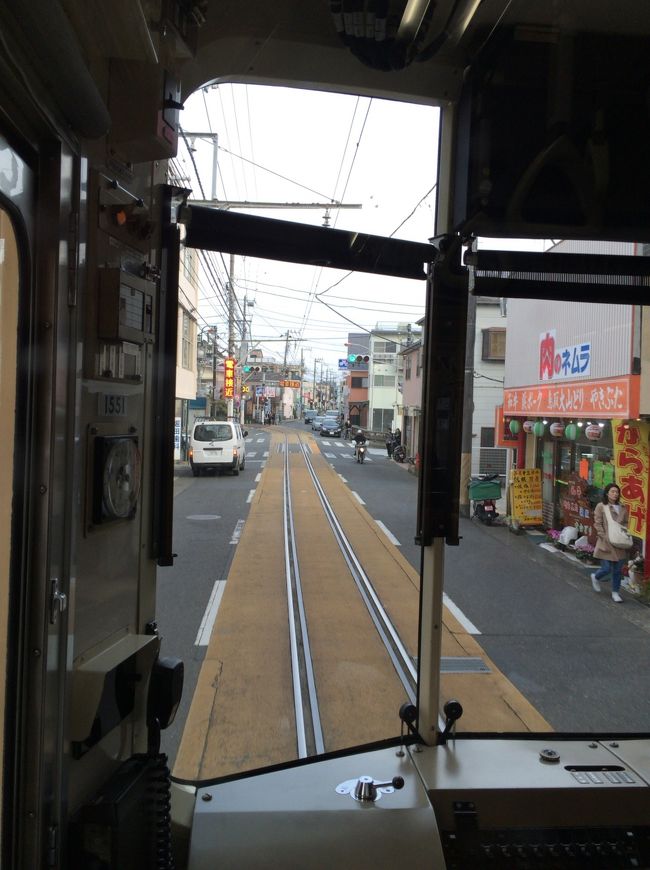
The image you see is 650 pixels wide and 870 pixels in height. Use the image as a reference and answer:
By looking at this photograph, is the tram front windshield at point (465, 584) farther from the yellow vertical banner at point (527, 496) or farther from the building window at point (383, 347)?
the building window at point (383, 347)

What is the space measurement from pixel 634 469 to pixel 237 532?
5.18m

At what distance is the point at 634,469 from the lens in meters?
7.41

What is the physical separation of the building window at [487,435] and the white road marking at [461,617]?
38.7ft

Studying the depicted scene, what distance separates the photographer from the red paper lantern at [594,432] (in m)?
8.22

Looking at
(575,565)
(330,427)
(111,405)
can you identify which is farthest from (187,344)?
(330,427)

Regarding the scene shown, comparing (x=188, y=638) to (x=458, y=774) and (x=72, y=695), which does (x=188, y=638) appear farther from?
(x=72, y=695)

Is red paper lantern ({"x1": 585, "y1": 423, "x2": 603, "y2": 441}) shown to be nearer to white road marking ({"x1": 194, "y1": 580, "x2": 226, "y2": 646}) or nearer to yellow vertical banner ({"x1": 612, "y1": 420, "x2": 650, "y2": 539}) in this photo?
yellow vertical banner ({"x1": 612, "y1": 420, "x2": 650, "y2": 539})

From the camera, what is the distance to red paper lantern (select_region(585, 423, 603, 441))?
822 cm

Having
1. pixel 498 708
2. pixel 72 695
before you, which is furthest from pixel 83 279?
pixel 498 708

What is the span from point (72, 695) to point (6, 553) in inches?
14.3

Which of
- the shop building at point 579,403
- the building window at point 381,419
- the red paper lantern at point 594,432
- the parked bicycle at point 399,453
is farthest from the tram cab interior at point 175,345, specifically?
the building window at point 381,419

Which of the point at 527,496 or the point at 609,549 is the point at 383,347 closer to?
the point at 527,496

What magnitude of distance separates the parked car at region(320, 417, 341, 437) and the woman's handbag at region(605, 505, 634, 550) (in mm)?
35274

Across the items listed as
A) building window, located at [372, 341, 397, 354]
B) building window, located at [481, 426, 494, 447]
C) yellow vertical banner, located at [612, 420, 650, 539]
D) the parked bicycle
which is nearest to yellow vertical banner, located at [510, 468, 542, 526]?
yellow vertical banner, located at [612, 420, 650, 539]
